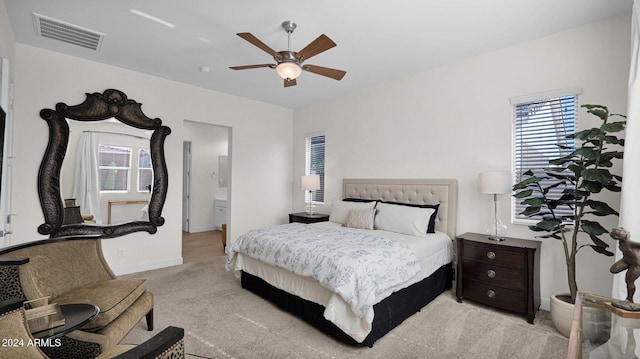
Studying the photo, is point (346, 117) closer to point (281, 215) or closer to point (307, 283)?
point (281, 215)

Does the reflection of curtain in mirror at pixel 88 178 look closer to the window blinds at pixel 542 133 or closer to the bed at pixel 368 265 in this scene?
the bed at pixel 368 265

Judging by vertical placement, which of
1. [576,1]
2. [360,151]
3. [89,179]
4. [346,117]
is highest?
[576,1]

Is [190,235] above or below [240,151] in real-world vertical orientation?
below

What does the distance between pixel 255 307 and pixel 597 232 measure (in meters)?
3.12

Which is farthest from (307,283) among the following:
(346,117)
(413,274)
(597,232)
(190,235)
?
(190,235)

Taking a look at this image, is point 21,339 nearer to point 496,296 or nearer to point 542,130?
point 496,296

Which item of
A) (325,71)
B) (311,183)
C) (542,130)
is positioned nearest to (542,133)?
(542,130)

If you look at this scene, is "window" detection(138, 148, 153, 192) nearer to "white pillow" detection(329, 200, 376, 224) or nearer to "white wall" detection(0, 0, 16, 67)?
"white wall" detection(0, 0, 16, 67)

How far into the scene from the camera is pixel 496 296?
9.60 feet

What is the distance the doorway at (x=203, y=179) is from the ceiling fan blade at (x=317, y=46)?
5052mm

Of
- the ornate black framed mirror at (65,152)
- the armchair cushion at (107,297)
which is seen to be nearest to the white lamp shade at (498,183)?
the armchair cushion at (107,297)

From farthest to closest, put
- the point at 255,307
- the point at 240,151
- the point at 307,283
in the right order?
the point at 240,151
the point at 255,307
the point at 307,283

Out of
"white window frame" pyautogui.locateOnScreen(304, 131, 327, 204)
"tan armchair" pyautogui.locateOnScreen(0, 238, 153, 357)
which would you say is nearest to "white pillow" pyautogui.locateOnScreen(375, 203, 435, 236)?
"white window frame" pyautogui.locateOnScreen(304, 131, 327, 204)

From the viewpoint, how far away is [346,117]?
509cm
